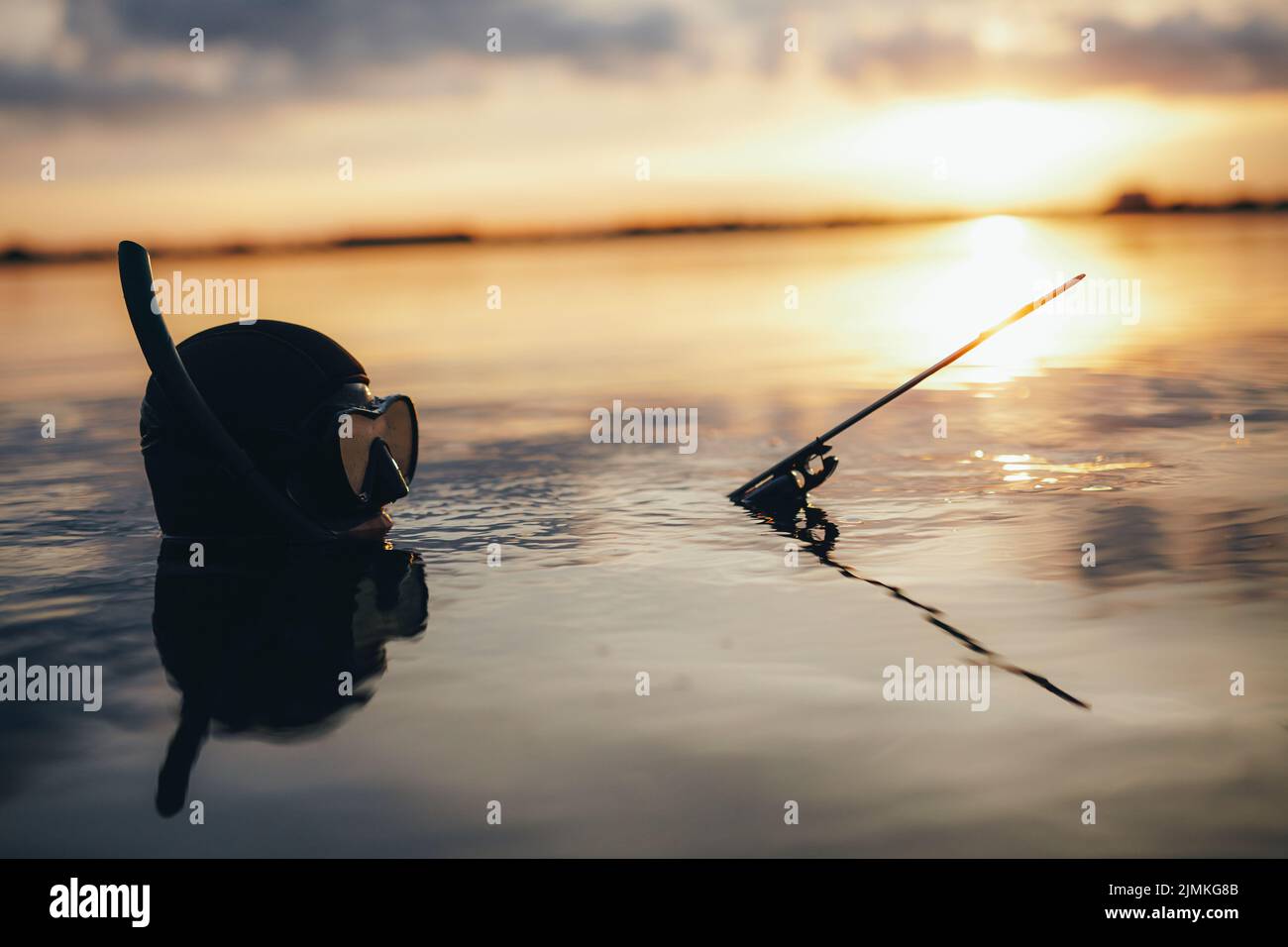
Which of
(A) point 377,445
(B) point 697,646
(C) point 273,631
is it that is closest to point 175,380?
(A) point 377,445

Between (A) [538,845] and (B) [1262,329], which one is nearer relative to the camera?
(A) [538,845]

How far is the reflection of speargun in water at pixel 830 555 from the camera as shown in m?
7.90

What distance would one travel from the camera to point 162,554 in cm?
1143

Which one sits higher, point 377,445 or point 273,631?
point 377,445

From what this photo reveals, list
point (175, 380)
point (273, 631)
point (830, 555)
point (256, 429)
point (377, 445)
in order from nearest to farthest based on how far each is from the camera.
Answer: point (273, 631) → point (175, 380) → point (256, 429) → point (830, 555) → point (377, 445)

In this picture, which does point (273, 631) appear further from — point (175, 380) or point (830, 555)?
point (830, 555)

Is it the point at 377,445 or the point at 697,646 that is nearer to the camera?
the point at 697,646

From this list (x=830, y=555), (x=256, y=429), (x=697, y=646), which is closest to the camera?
(x=697, y=646)

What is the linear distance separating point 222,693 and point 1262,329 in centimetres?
2570

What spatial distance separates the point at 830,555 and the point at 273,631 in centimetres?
428

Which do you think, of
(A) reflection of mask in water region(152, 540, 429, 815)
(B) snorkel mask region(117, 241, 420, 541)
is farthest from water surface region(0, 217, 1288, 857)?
(B) snorkel mask region(117, 241, 420, 541)

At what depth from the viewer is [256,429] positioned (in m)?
10.8
